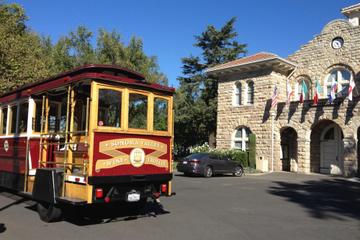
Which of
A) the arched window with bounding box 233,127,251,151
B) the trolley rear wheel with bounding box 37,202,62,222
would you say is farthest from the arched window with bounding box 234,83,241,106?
the trolley rear wheel with bounding box 37,202,62,222

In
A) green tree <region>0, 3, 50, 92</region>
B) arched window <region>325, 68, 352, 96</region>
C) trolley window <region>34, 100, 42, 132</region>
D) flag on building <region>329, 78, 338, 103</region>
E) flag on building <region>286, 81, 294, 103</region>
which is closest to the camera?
trolley window <region>34, 100, 42, 132</region>

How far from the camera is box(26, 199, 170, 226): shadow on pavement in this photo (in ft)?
29.0

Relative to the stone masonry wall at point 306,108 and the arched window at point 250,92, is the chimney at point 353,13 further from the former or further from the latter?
the arched window at point 250,92

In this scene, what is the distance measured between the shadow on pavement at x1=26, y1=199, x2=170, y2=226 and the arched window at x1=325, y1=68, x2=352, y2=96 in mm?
18278


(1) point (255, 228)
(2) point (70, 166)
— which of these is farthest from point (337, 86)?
(2) point (70, 166)

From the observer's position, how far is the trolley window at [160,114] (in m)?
9.22

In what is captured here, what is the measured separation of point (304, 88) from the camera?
2695 cm

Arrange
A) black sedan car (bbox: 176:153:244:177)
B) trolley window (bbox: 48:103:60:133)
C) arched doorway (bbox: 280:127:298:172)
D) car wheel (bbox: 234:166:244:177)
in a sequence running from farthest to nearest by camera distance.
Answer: arched doorway (bbox: 280:127:298:172), car wheel (bbox: 234:166:244:177), black sedan car (bbox: 176:153:244:177), trolley window (bbox: 48:103:60:133)

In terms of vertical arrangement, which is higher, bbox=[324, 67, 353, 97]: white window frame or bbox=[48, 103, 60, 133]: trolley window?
bbox=[324, 67, 353, 97]: white window frame

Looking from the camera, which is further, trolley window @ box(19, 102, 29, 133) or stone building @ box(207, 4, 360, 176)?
stone building @ box(207, 4, 360, 176)

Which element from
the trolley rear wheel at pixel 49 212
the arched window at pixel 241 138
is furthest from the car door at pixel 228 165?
the trolley rear wheel at pixel 49 212

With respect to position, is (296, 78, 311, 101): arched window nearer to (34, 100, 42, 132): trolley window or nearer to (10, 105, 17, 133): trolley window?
(10, 105, 17, 133): trolley window

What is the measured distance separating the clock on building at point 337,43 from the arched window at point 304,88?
2.70 meters

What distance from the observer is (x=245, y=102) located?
96.0 feet
